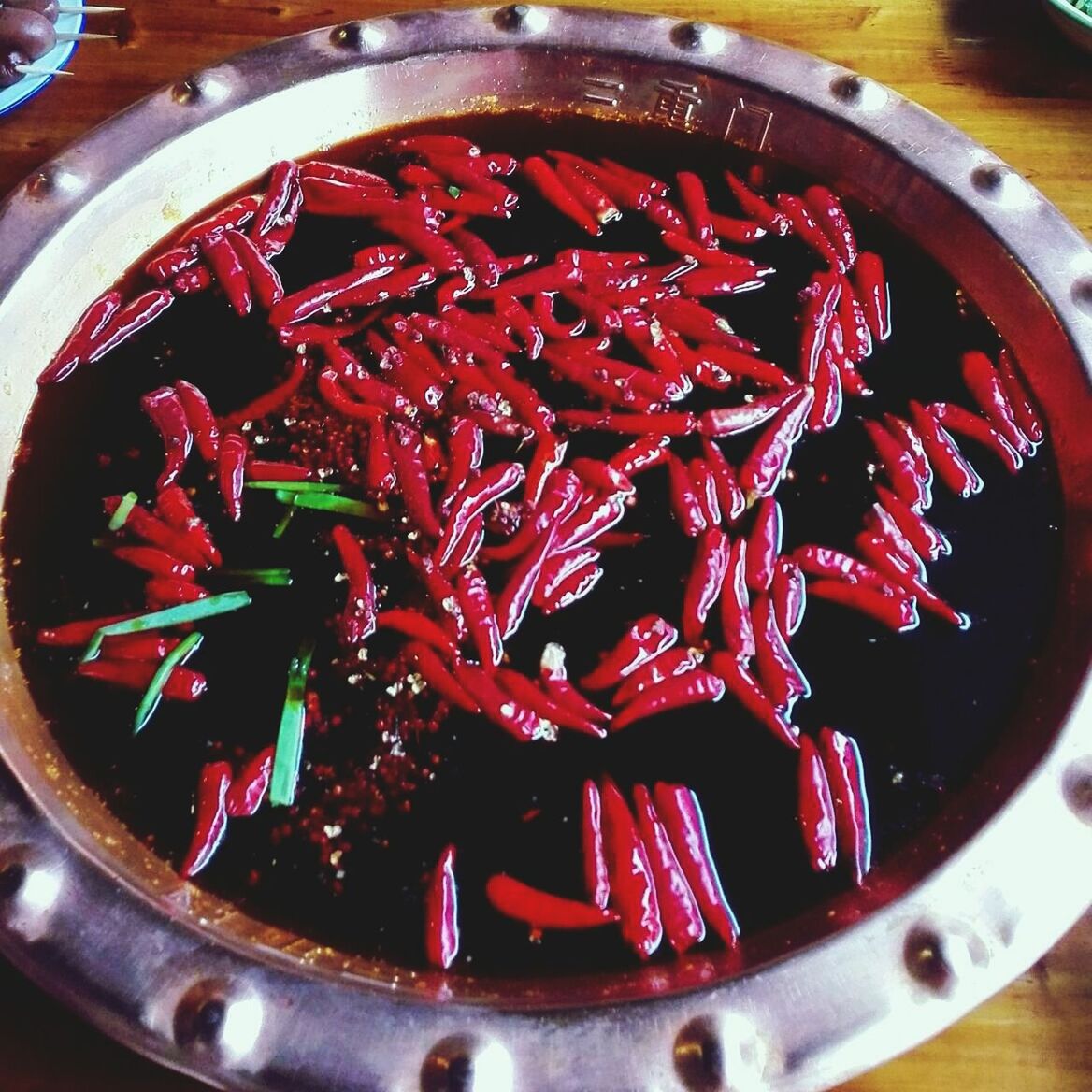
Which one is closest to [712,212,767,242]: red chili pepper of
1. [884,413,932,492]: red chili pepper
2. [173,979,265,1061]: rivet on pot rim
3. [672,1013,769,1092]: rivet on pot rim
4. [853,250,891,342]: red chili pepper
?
[853,250,891,342]: red chili pepper

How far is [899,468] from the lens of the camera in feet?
6.43

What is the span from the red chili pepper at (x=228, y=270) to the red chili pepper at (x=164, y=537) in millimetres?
586

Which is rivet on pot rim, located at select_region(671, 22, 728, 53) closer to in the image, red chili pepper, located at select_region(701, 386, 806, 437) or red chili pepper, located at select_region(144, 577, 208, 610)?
red chili pepper, located at select_region(701, 386, 806, 437)

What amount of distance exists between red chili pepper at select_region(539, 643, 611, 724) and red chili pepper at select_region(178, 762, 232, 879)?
1.83 ft

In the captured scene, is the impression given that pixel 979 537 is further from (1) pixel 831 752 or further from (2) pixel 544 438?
(2) pixel 544 438

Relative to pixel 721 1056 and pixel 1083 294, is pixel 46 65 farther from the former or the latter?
pixel 721 1056

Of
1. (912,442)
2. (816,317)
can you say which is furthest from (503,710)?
(816,317)

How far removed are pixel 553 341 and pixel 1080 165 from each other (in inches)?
56.7

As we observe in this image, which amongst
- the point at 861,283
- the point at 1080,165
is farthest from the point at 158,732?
the point at 1080,165

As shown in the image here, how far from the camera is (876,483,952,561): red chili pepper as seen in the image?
1885mm

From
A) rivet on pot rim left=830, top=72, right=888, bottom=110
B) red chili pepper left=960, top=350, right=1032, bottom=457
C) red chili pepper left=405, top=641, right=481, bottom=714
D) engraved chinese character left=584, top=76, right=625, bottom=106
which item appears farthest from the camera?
engraved chinese character left=584, top=76, right=625, bottom=106

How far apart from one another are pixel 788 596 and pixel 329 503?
91cm

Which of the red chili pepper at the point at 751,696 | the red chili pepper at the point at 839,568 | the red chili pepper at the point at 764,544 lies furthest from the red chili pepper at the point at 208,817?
the red chili pepper at the point at 839,568

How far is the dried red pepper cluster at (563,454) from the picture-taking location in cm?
163
